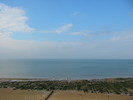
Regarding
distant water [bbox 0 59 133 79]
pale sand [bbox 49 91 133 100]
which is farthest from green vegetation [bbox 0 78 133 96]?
distant water [bbox 0 59 133 79]

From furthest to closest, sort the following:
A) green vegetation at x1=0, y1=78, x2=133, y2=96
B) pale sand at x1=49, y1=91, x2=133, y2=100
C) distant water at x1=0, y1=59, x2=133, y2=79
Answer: distant water at x1=0, y1=59, x2=133, y2=79 → green vegetation at x1=0, y1=78, x2=133, y2=96 → pale sand at x1=49, y1=91, x2=133, y2=100

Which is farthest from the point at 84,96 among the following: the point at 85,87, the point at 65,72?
the point at 65,72

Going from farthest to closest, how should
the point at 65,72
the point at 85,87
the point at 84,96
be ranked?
the point at 65,72
the point at 85,87
the point at 84,96

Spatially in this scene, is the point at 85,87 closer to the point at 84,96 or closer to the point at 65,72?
the point at 84,96

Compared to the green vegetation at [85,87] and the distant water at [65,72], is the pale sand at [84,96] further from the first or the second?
the distant water at [65,72]

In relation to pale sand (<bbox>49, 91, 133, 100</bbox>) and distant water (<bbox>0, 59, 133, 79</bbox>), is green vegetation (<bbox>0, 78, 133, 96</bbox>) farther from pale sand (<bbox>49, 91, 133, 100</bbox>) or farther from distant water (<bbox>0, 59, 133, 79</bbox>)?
distant water (<bbox>0, 59, 133, 79</bbox>)

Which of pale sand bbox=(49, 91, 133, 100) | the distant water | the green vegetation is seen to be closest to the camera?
pale sand bbox=(49, 91, 133, 100)

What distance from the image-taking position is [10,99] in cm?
2302

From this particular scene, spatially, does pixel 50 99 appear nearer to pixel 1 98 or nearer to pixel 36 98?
pixel 36 98

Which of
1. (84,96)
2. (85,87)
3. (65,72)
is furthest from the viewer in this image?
(65,72)

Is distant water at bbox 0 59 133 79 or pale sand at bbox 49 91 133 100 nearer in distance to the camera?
pale sand at bbox 49 91 133 100

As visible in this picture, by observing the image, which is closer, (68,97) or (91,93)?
(68,97)

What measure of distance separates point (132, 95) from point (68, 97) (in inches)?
362

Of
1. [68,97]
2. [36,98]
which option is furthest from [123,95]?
[36,98]
